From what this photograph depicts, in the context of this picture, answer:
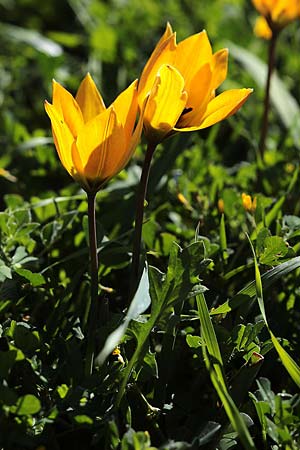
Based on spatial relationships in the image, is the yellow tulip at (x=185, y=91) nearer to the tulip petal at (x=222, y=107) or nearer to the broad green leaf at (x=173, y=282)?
the tulip petal at (x=222, y=107)

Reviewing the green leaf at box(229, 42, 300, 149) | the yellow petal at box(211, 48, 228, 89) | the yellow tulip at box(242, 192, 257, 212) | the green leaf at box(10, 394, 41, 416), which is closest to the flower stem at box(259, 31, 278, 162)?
the green leaf at box(229, 42, 300, 149)

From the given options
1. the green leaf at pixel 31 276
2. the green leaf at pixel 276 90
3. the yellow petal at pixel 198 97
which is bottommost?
the green leaf at pixel 31 276

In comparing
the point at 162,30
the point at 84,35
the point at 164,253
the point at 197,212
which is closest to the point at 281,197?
the point at 197,212

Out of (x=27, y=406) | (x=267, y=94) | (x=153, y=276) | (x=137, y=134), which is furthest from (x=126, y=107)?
(x=267, y=94)

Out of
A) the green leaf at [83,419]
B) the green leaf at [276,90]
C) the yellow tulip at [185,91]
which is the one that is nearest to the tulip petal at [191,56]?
the yellow tulip at [185,91]

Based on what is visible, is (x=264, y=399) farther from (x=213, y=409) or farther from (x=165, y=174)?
(x=165, y=174)
